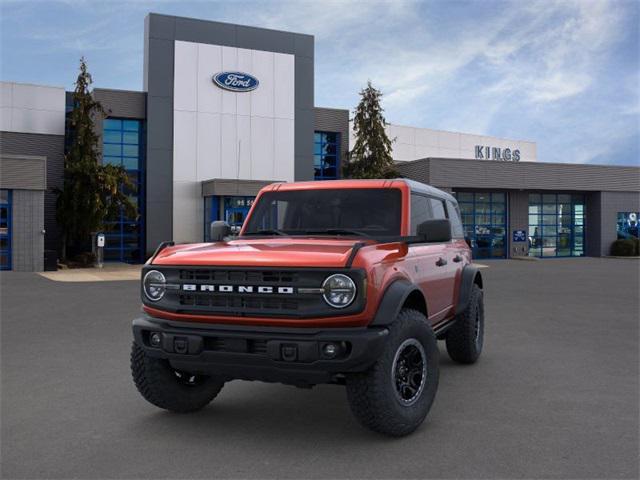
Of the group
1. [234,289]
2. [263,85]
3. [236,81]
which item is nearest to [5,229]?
[236,81]

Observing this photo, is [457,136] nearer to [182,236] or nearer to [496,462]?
[182,236]

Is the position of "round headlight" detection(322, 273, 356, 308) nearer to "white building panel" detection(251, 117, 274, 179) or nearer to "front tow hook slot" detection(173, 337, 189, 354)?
"front tow hook slot" detection(173, 337, 189, 354)

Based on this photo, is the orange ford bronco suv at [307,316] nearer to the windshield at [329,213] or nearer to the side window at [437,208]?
the windshield at [329,213]

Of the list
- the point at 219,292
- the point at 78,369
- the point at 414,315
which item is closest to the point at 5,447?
the point at 219,292

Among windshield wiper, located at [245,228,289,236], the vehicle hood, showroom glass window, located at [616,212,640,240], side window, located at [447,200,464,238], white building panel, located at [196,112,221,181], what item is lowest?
the vehicle hood

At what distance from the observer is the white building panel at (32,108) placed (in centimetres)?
2962

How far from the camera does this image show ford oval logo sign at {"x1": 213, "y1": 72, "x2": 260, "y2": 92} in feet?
100

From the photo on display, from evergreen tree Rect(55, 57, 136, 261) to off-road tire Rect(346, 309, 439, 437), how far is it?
23349 millimetres

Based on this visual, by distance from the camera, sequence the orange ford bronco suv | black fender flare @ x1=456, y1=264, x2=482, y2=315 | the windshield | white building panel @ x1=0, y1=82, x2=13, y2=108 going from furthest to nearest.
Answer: white building panel @ x1=0, y1=82, x2=13, y2=108 < black fender flare @ x1=456, y1=264, x2=482, y2=315 < the windshield < the orange ford bronco suv

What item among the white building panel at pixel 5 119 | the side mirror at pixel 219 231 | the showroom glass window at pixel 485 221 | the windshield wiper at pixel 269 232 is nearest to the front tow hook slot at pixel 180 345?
the windshield wiper at pixel 269 232

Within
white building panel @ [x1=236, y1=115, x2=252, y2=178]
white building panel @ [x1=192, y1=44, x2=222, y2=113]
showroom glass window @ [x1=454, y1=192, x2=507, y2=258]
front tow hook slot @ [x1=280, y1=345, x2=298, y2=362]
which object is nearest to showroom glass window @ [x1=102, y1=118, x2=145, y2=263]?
white building panel @ [x1=192, y1=44, x2=222, y2=113]

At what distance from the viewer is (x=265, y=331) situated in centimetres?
413

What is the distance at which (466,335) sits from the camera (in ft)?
22.1

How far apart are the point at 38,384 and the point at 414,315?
3.89 metres
